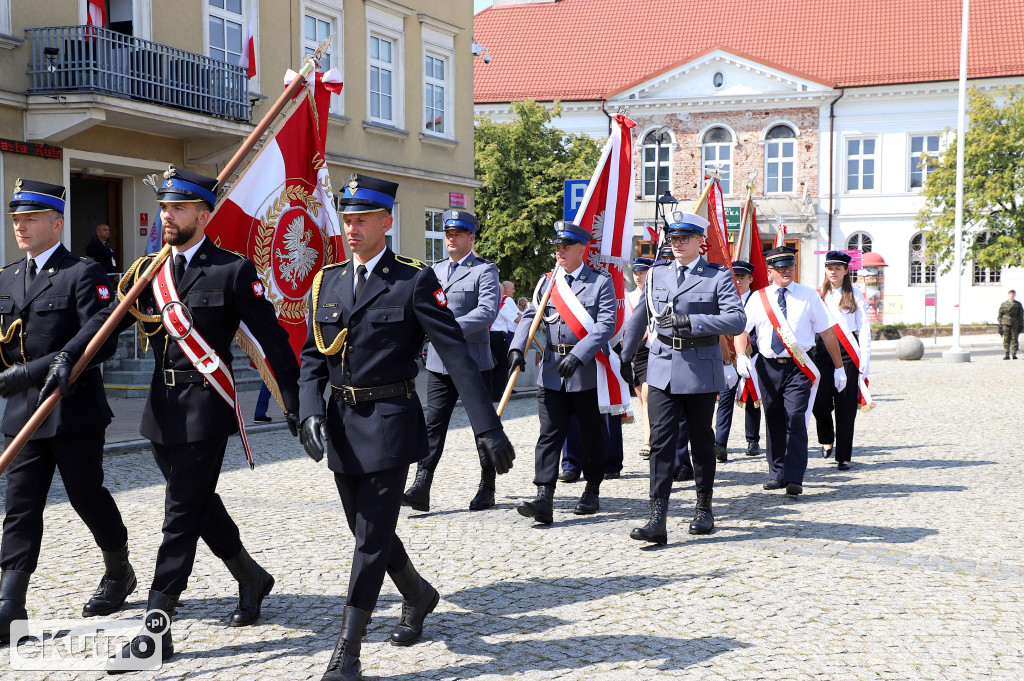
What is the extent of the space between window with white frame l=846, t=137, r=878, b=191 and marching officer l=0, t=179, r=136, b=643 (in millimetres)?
44072

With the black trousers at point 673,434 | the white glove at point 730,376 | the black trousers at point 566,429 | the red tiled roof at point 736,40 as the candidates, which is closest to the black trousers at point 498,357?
the black trousers at point 566,429

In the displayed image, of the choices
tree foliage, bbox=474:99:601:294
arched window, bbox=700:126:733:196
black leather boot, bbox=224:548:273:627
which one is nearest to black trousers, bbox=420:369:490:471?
black leather boot, bbox=224:548:273:627

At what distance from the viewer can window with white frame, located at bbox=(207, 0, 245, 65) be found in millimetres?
18781

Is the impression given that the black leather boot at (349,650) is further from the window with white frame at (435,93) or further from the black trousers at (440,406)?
the window with white frame at (435,93)

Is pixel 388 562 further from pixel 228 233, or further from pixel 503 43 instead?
pixel 503 43

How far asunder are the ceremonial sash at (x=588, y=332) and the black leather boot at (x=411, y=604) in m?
3.02

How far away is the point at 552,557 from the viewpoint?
21.1 ft

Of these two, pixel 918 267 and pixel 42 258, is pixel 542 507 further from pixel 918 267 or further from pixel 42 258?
pixel 918 267

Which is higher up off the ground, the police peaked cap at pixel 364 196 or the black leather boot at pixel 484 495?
the police peaked cap at pixel 364 196

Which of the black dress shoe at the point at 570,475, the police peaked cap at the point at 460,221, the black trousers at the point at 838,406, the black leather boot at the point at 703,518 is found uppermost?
the police peaked cap at the point at 460,221

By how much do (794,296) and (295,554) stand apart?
4.90 metres

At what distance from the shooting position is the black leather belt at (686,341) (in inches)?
279

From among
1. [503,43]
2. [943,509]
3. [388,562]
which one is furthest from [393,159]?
[503,43]

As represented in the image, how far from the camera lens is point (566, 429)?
25.2ft
